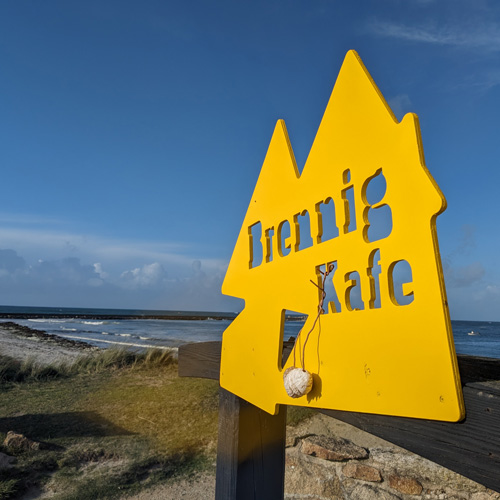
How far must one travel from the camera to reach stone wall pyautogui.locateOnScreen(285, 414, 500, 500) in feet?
11.3

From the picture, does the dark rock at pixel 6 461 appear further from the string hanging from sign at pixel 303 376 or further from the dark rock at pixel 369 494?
the string hanging from sign at pixel 303 376

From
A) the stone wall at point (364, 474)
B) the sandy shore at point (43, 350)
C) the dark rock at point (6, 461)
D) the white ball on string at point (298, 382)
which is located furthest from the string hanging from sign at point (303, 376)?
the sandy shore at point (43, 350)

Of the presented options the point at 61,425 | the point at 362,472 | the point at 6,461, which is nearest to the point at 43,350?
the point at 61,425

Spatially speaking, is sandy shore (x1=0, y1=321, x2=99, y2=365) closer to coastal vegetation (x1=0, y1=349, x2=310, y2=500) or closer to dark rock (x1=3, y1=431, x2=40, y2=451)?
coastal vegetation (x1=0, y1=349, x2=310, y2=500)

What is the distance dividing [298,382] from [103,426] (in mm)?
4627

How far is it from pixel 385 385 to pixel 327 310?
258mm

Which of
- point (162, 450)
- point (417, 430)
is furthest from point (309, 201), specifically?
point (162, 450)

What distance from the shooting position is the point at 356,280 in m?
1.10

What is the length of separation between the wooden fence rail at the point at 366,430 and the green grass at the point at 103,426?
228cm

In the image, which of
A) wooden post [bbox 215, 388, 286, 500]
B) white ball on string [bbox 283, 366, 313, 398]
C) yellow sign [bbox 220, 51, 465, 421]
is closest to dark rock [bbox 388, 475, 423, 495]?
wooden post [bbox 215, 388, 286, 500]

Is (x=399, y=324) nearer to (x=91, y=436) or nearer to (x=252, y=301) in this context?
(x=252, y=301)

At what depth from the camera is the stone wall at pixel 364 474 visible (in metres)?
3.44

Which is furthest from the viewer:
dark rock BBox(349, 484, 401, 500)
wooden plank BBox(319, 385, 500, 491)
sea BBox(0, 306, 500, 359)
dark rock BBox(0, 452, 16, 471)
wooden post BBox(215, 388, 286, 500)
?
sea BBox(0, 306, 500, 359)

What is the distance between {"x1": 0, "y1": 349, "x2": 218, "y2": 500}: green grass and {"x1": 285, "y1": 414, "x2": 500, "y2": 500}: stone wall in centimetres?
93
